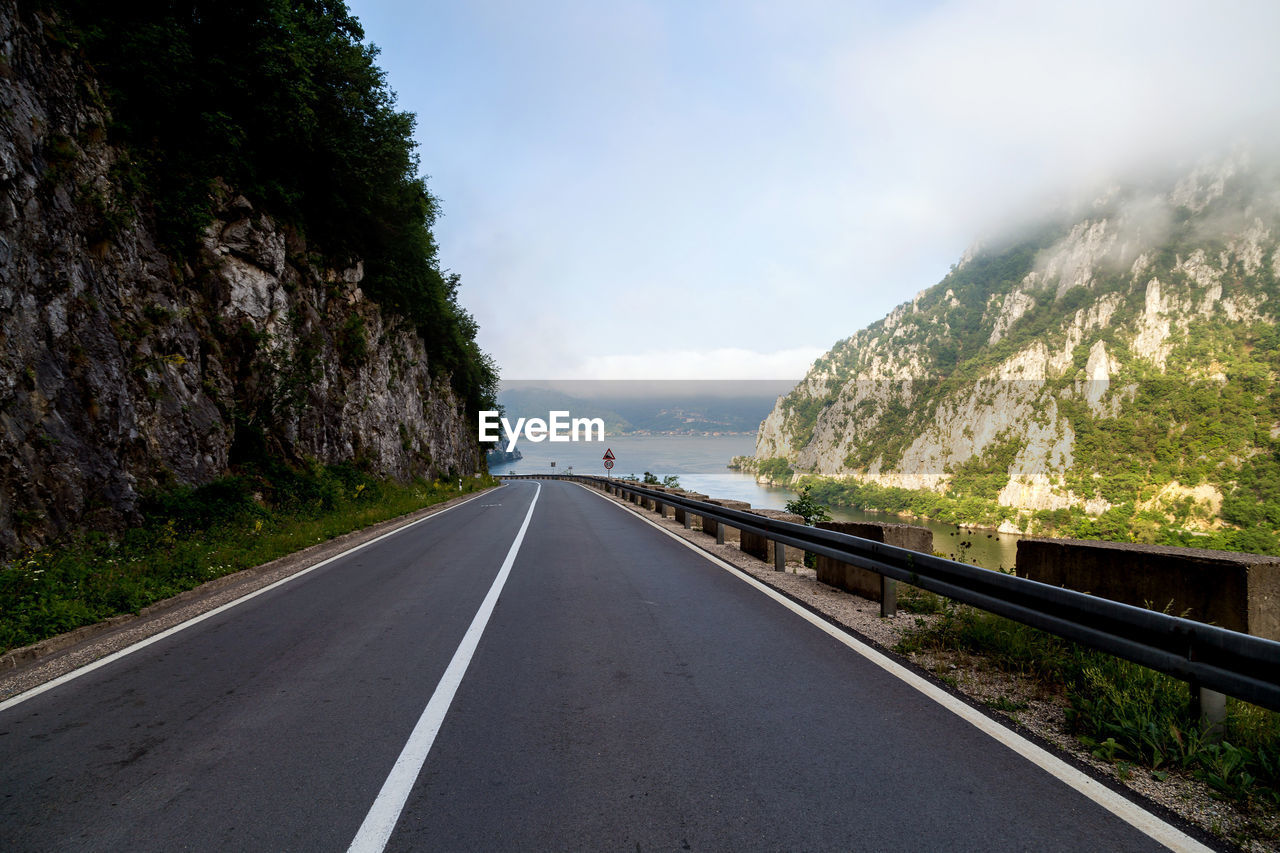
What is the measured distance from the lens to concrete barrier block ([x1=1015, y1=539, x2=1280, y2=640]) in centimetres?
372

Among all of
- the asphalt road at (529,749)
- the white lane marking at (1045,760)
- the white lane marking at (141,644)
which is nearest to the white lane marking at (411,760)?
the asphalt road at (529,749)

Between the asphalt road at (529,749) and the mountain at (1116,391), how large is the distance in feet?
304

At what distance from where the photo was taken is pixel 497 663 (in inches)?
193

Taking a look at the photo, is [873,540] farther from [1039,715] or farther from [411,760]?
[411,760]

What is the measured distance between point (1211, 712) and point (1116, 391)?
152029 mm

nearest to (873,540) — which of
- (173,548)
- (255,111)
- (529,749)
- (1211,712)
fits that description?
(1211,712)

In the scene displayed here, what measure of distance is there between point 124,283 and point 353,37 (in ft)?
47.1

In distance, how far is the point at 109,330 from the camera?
10.8 m

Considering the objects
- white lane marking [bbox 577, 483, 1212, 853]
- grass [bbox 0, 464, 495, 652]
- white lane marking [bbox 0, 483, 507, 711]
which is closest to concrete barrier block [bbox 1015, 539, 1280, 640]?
white lane marking [bbox 577, 483, 1212, 853]

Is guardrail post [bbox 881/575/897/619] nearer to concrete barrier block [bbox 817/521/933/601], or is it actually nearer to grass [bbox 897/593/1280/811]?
concrete barrier block [bbox 817/521/933/601]

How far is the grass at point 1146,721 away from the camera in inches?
116

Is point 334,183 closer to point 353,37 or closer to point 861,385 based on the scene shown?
point 353,37

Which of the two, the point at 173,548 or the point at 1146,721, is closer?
the point at 1146,721

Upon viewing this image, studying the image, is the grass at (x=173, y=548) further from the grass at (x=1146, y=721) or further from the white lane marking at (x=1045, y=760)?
the grass at (x=1146, y=721)
